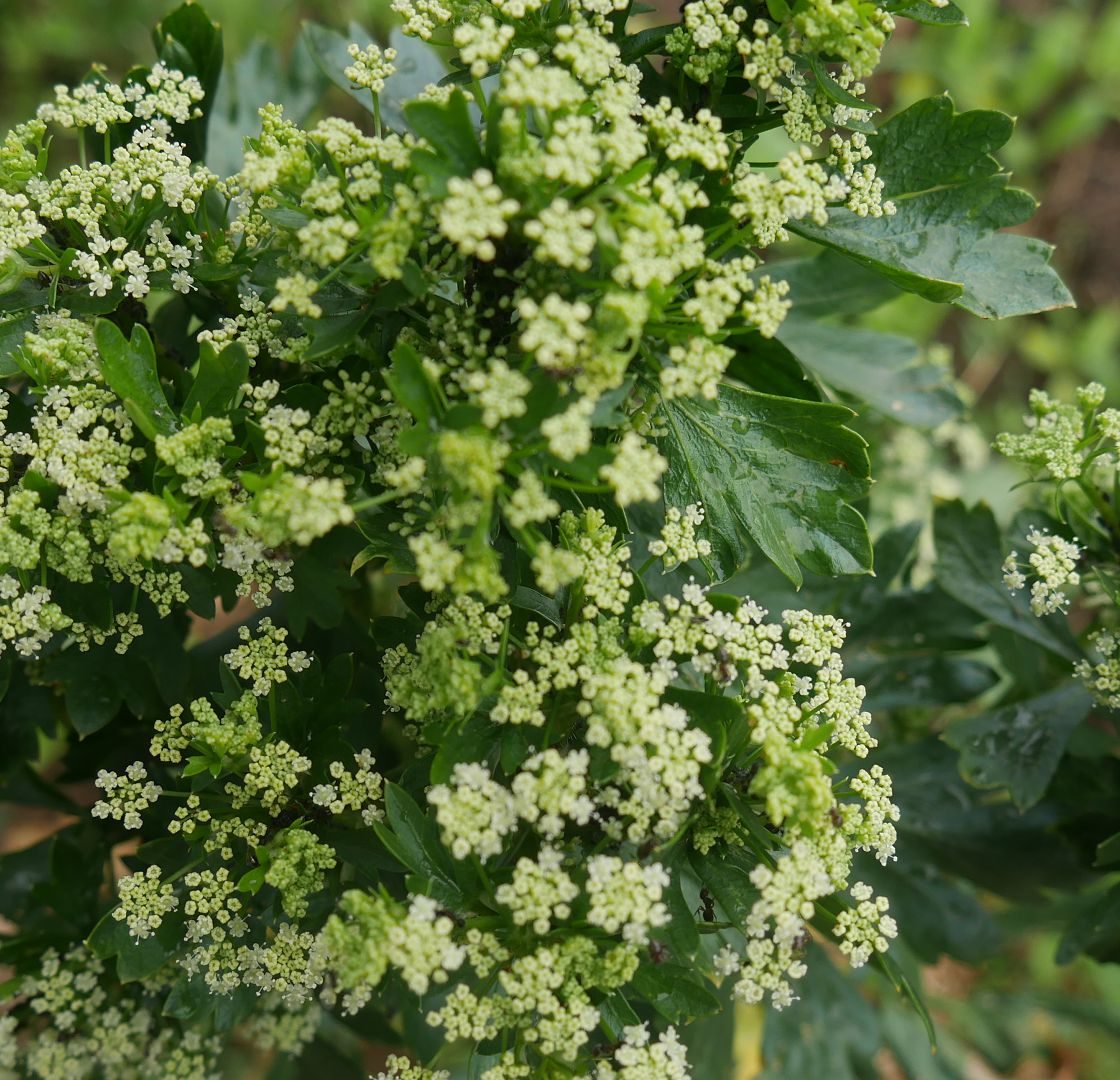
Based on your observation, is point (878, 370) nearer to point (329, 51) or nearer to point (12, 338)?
point (329, 51)

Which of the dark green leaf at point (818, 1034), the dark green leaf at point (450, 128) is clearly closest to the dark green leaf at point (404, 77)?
the dark green leaf at point (450, 128)

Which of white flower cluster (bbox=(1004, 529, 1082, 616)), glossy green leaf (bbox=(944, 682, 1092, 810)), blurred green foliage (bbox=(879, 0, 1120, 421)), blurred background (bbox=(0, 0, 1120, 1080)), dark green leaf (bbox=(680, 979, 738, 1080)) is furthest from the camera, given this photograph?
blurred green foliage (bbox=(879, 0, 1120, 421))

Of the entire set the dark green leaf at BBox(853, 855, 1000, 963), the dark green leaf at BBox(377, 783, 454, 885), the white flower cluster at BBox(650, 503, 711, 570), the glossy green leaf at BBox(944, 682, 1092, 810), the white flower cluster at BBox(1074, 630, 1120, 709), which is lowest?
the dark green leaf at BBox(853, 855, 1000, 963)

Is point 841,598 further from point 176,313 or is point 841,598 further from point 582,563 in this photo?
point 176,313

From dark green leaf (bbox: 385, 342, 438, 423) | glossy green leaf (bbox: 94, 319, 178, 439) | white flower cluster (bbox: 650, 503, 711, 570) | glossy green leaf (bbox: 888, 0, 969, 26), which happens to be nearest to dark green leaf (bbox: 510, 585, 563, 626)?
white flower cluster (bbox: 650, 503, 711, 570)

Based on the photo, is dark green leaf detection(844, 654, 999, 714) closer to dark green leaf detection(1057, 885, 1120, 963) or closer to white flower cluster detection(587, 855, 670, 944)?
dark green leaf detection(1057, 885, 1120, 963)

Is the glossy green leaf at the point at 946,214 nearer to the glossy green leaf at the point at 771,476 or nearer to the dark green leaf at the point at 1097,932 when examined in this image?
the glossy green leaf at the point at 771,476

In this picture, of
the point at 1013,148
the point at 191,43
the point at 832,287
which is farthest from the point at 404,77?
the point at 1013,148

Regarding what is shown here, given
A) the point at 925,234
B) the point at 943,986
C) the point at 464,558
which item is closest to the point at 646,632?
the point at 464,558
